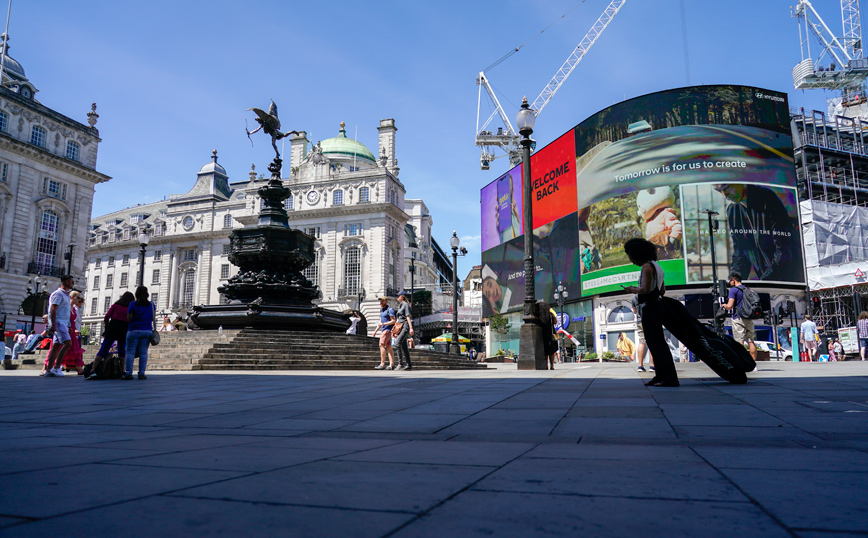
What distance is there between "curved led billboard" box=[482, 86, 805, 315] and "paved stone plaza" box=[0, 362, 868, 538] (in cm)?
3470

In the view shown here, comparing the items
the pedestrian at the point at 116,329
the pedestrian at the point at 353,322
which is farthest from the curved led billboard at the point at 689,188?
the pedestrian at the point at 116,329

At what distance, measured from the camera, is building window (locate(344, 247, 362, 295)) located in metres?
56.7

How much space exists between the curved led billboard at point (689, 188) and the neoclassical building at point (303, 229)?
20903 millimetres

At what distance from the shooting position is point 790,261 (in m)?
36.9

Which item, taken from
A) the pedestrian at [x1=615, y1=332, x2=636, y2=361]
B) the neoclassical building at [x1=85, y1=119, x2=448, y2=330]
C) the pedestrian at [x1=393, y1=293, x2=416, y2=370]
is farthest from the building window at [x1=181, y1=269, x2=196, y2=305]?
the pedestrian at [x1=393, y1=293, x2=416, y2=370]

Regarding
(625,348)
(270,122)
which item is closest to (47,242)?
(270,122)

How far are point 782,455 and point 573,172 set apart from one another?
4370cm

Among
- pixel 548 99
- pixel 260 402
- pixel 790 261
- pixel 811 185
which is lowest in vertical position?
pixel 260 402

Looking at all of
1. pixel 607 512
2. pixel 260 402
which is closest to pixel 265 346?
pixel 260 402

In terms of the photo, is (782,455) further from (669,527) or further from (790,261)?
(790,261)

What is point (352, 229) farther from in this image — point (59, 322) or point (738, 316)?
point (738, 316)

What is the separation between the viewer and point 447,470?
2.18m

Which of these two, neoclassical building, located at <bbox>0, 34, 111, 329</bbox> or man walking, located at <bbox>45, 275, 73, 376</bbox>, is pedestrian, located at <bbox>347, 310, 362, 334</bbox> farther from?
neoclassical building, located at <bbox>0, 34, 111, 329</bbox>

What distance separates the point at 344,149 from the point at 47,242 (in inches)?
1202
